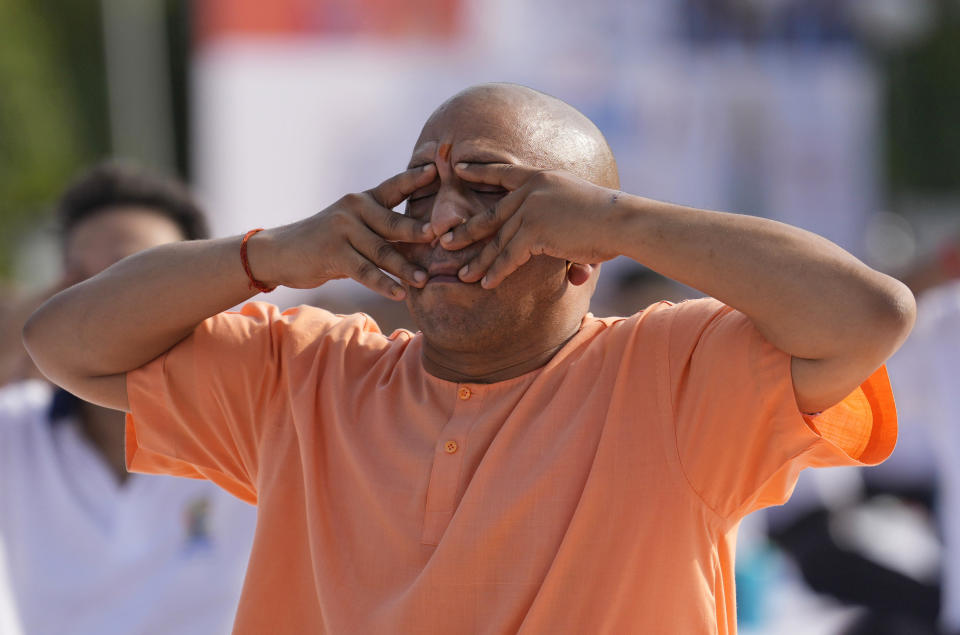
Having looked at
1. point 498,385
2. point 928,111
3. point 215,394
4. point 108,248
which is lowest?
point 928,111

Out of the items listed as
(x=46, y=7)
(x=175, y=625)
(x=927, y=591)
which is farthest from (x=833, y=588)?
(x=46, y=7)

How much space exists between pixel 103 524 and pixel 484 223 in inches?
76.9

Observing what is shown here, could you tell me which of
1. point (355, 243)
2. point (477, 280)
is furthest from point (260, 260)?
point (477, 280)

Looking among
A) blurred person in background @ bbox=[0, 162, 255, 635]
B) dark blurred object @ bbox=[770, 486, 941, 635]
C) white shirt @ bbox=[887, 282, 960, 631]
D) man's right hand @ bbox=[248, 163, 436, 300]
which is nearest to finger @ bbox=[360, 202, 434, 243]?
man's right hand @ bbox=[248, 163, 436, 300]

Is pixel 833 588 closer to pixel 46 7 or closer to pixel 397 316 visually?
pixel 397 316

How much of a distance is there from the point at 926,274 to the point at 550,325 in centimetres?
278

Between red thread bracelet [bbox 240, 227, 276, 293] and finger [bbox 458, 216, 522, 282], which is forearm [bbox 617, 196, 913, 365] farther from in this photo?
red thread bracelet [bbox 240, 227, 276, 293]

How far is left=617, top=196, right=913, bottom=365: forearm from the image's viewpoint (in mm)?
1693

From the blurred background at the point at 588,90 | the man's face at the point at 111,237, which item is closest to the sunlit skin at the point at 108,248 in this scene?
the man's face at the point at 111,237

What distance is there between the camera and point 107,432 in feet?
11.0

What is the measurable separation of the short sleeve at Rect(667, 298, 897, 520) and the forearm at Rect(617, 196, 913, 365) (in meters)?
0.06

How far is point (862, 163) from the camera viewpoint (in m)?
11.6

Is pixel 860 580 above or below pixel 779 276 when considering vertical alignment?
below

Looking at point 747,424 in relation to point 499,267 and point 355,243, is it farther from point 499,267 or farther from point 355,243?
point 355,243
